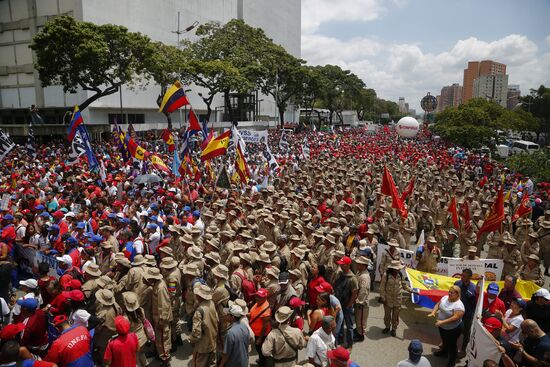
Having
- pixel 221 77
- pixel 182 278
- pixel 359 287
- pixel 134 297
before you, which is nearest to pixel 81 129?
pixel 182 278

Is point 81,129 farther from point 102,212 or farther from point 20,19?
point 20,19

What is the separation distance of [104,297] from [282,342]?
95.1 inches

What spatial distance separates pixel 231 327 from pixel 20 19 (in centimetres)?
4682

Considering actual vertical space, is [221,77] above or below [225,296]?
above

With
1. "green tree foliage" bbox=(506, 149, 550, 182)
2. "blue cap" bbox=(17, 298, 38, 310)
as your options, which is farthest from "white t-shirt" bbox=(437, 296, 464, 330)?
"green tree foliage" bbox=(506, 149, 550, 182)

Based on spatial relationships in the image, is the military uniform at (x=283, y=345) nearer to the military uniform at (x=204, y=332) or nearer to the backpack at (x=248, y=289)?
the military uniform at (x=204, y=332)

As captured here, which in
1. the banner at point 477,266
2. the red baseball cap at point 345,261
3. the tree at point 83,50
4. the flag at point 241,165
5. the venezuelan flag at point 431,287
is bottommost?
the venezuelan flag at point 431,287

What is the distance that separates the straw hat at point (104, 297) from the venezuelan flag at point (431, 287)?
534cm

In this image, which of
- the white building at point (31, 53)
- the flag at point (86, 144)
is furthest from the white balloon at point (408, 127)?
the flag at point (86, 144)

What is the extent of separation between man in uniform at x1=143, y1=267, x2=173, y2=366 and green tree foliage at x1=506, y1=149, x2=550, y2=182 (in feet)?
70.0

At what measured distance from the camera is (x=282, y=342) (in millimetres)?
4965

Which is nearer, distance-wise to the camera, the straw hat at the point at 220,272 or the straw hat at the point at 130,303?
the straw hat at the point at 130,303

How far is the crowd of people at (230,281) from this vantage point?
196 inches

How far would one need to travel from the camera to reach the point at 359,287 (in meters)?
6.84
